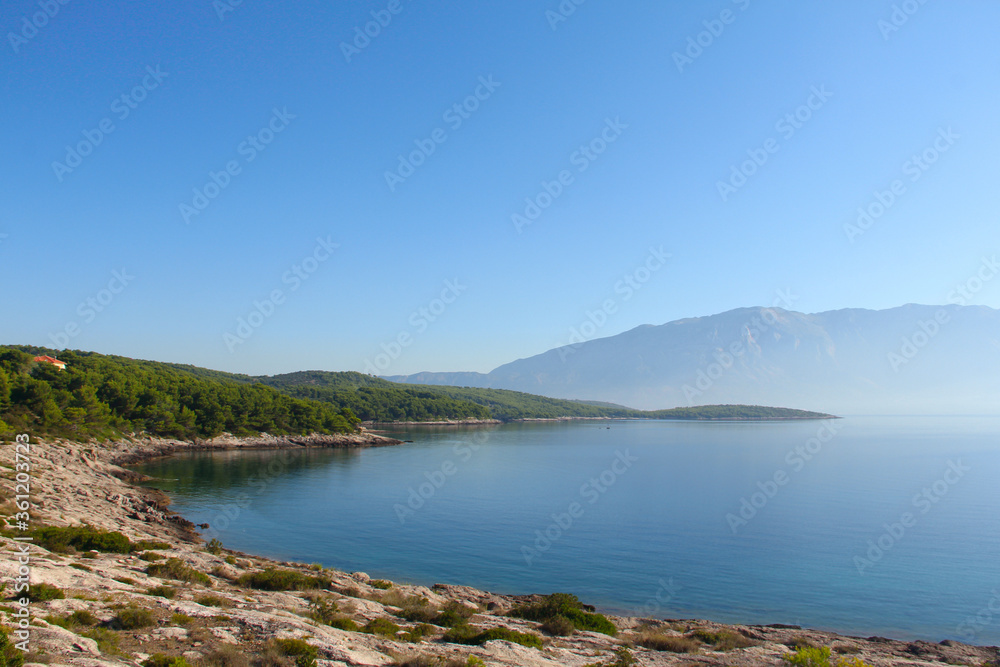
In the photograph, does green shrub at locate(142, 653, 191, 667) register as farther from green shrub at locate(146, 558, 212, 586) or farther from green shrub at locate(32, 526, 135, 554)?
green shrub at locate(32, 526, 135, 554)

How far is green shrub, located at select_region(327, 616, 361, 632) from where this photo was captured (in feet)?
55.3

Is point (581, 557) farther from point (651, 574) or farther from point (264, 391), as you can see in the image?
point (264, 391)

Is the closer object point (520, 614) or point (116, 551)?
point (520, 614)

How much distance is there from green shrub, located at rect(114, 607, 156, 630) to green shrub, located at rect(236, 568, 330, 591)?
7.84 metres

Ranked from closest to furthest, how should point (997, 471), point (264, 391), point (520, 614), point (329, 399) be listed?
point (520, 614) → point (997, 471) → point (264, 391) → point (329, 399)

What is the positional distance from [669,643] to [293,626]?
13.0 m

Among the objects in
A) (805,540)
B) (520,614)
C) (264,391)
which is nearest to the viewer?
(520,614)

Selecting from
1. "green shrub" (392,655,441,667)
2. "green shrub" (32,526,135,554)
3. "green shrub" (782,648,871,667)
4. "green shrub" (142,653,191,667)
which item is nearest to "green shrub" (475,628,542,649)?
"green shrub" (392,655,441,667)

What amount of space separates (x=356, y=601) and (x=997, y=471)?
343 ft

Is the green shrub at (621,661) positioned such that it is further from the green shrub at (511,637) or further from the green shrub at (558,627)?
the green shrub at (558,627)

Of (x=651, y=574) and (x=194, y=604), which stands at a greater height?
(x=194, y=604)

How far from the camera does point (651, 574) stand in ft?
104

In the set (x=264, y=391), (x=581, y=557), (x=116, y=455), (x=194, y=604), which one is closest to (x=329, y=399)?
(x=264, y=391)

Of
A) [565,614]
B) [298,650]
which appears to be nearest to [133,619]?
[298,650]
